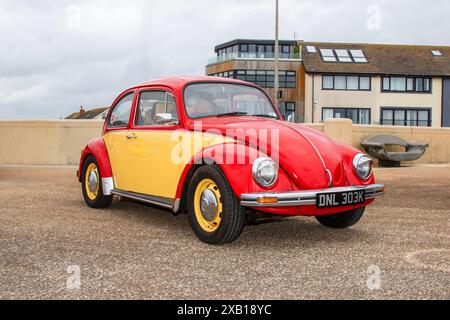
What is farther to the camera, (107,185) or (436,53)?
(436,53)

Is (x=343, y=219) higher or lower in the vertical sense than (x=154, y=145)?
lower

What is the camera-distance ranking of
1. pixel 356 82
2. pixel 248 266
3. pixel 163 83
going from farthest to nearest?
1. pixel 356 82
2. pixel 163 83
3. pixel 248 266

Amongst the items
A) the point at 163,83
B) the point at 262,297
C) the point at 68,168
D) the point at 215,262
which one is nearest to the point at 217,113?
the point at 163,83

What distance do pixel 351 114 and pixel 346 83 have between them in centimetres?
243

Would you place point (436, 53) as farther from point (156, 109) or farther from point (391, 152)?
point (156, 109)

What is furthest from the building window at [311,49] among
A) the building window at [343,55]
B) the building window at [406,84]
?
the building window at [406,84]

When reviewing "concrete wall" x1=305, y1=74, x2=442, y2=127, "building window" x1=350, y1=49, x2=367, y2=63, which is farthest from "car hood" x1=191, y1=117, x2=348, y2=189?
"building window" x1=350, y1=49, x2=367, y2=63

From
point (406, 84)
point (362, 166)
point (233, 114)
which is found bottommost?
point (362, 166)

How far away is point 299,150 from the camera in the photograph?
5180 millimetres

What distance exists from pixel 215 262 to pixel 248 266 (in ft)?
0.96

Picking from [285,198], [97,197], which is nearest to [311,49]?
[97,197]

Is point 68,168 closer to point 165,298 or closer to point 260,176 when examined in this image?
point 260,176

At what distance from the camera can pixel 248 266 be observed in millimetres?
4508

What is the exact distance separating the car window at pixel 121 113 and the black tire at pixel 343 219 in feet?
8.81
